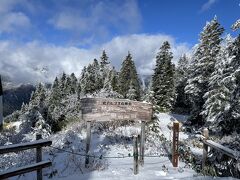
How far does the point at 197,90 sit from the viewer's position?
1513 inches

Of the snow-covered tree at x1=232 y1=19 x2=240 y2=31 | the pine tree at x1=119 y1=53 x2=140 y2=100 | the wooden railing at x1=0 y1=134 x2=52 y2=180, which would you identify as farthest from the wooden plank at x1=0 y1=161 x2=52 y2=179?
the pine tree at x1=119 y1=53 x2=140 y2=100

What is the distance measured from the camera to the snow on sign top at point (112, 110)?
38.7ft

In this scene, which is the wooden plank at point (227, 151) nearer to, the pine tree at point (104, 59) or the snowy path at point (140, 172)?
the snowy path at point (140, 172)

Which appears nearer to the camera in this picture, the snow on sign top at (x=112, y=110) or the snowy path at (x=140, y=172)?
the snowy path at (x=140, y=172)

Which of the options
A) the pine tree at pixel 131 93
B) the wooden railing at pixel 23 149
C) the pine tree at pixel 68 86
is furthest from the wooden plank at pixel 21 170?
the pine tree at pixel 68 86

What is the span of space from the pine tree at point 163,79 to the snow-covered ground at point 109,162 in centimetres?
3740

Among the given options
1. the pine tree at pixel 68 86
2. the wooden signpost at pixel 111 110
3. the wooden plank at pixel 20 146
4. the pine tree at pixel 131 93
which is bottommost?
the wooden plank at pixel 20 146

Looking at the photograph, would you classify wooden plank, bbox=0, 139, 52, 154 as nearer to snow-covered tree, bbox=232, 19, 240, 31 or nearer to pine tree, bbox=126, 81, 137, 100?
snow-covered tree, bbox=232, 19, 240, 31

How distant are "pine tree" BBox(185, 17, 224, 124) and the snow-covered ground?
22.0m

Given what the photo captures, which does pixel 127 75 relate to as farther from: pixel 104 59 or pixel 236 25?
pixel 236 25

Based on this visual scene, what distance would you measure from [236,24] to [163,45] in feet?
143

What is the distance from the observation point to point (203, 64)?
37.4 m

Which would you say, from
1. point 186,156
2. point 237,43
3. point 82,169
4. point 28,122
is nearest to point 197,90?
point 28,122

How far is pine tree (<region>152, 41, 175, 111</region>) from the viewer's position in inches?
2146
